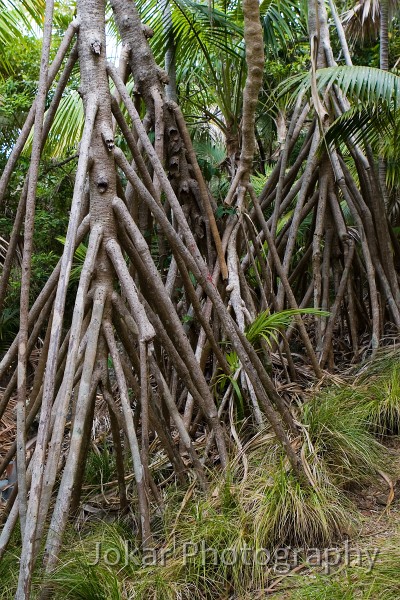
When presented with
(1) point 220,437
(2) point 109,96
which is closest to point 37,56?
(2) point 109,96

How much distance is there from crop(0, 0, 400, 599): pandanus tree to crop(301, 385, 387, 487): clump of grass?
0.16 m

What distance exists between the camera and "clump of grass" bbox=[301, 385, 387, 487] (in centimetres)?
354

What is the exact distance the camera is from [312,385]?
4.45 meters

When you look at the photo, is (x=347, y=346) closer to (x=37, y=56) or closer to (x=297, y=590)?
Result: (x=297, y=590)

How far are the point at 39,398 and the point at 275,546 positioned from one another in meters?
1.33

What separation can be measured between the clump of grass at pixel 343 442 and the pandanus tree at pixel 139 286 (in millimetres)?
164

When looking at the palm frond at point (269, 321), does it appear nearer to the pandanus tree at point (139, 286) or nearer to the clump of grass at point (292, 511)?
the pandanus tree at point (139, 286)

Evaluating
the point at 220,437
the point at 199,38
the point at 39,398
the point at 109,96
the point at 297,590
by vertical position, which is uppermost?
the point at 199,38

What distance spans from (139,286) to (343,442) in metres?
1.41

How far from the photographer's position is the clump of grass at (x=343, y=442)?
354 centimetres

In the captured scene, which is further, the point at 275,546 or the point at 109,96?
the point at 109,96

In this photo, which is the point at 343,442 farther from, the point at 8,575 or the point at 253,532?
the point at 8,575

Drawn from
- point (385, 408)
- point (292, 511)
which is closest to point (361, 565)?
point (292, 511)

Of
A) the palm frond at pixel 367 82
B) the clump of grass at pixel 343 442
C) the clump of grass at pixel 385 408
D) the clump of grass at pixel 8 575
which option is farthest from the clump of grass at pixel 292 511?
the palm frond at pixel 367 82
